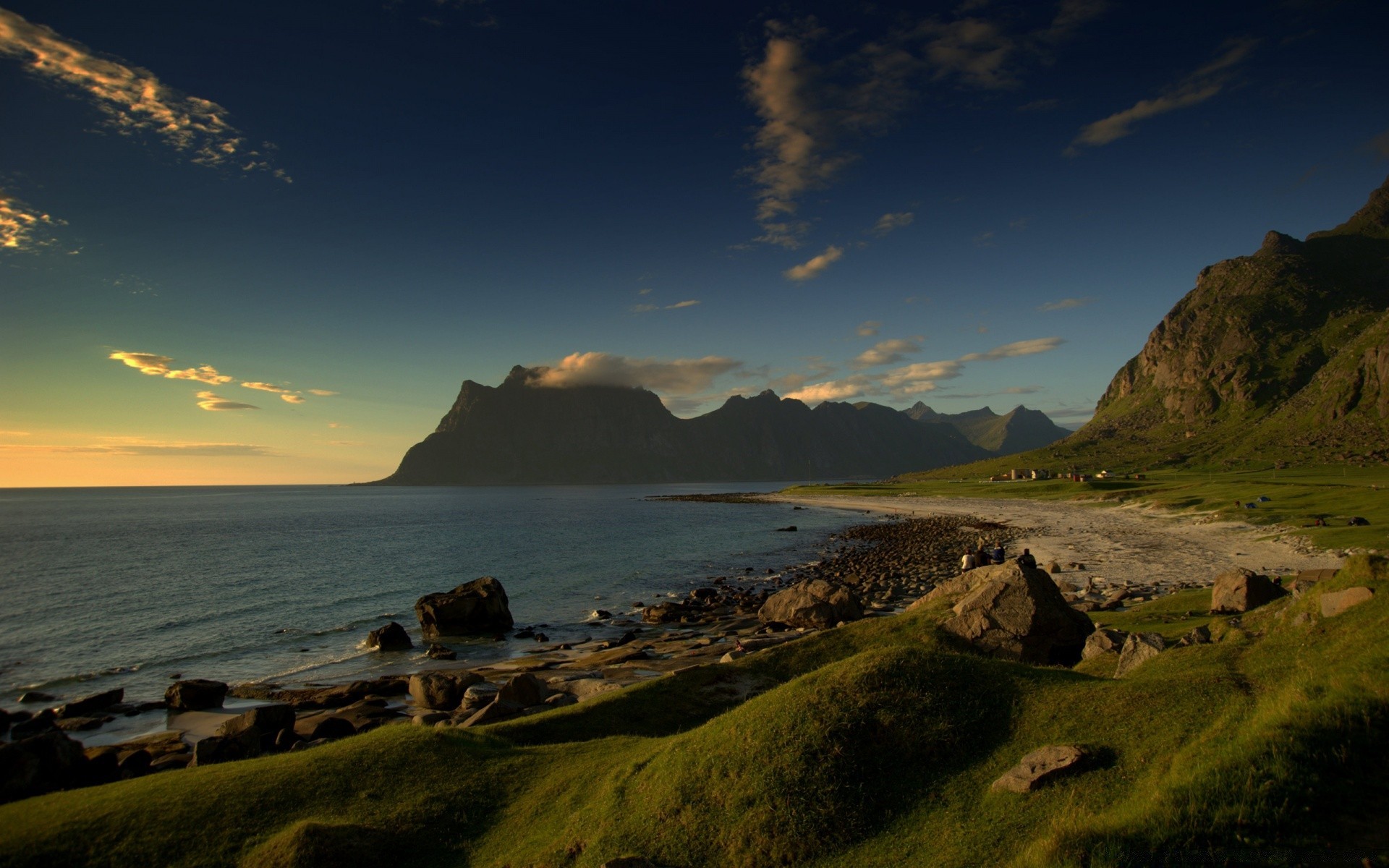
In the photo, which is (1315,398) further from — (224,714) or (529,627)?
(224,714)

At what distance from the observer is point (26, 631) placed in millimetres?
42688

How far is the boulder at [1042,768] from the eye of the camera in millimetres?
10047

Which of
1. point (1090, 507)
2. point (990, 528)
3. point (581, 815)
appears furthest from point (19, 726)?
point (1090, 507)

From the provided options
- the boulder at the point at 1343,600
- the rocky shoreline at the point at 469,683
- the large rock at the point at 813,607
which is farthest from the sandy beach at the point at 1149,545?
the boulder at the point at 1343,600

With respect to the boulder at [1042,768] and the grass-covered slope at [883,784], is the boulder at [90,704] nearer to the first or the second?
the grass-covered slope at [883,784]

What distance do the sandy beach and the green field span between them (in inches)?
87.6

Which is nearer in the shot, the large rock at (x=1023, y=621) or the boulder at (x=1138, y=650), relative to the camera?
the boulder at (x=1138, y=650)

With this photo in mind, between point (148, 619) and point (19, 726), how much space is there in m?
24.1

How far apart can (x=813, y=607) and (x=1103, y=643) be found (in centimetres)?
1770

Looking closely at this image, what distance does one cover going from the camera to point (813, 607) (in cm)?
3634

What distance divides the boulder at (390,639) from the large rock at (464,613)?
2.54 m

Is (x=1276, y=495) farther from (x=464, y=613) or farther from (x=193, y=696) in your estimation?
(x=193, y=696)

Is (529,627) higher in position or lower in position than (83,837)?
lower

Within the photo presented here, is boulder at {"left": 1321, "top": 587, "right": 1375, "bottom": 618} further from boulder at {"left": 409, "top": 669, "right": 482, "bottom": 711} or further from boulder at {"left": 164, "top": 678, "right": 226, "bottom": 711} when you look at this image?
boulder at {"left": 164, "top": 678, "right": 226, "bottom": 711}
